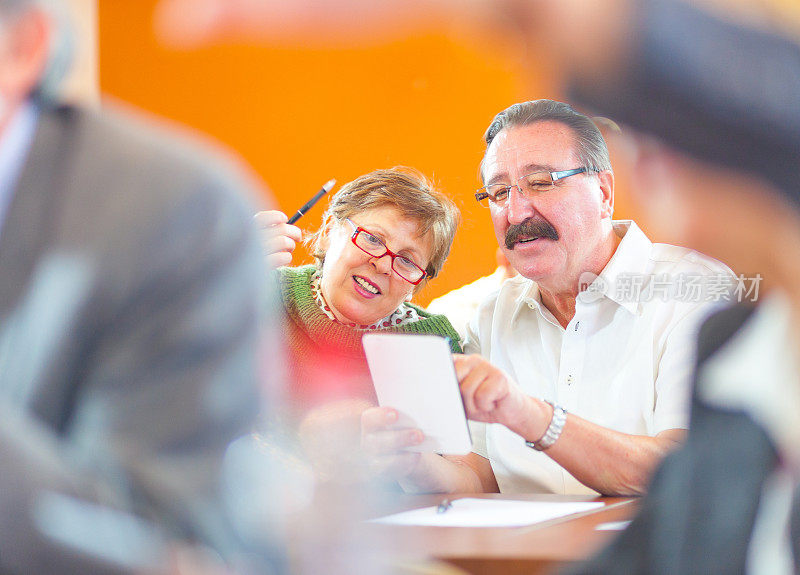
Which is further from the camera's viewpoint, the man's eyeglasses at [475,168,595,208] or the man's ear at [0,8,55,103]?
the man's eyeglasses at [475,168,595,208]

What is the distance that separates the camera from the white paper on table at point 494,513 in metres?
1.10

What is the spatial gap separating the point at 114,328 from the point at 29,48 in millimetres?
154

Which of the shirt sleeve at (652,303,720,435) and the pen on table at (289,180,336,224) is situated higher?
the pen on table at (289,180,336,224)

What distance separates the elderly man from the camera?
1.51 meters

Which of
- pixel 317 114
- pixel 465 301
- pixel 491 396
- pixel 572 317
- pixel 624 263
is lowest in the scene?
pixel 491 396

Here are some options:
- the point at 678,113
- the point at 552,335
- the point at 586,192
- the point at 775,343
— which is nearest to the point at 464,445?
the point at 552,335

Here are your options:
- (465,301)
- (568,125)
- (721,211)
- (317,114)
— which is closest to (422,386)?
(568,125)

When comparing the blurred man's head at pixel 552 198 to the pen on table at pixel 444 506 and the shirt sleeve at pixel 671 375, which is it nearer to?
the shirt sleeve at pixel 671 375

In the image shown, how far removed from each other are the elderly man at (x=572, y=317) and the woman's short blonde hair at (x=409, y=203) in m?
0.15

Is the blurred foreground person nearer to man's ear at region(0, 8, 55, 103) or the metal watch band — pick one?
man's ear at region(0, 8, 55, 103)

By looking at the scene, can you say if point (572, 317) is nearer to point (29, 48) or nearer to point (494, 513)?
point (494, 513)

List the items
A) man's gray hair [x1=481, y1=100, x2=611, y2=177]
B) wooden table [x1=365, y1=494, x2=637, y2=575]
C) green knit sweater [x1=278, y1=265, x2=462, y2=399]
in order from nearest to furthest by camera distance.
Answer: wooden table [x1=365, y1=494, x2=637, y2=575]
man's gray hair [x1=481, y1=100, x2=611, y2=177]
green knit sweater [x1=278, y1=265, x2=462, y2=399]

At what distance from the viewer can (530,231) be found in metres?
1.83

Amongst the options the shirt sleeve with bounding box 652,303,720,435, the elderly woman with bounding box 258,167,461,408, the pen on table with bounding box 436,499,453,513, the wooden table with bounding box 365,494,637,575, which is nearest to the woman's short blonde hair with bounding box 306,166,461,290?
the elderly woman with bounding box 258,167,461,408
